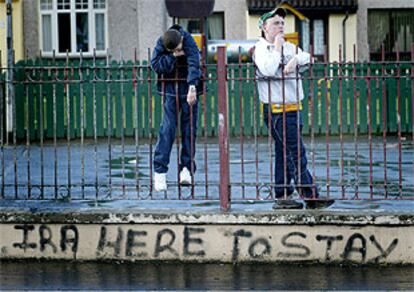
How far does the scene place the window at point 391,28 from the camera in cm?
3634

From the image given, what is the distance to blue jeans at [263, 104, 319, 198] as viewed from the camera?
35.2ft

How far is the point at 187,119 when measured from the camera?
1163 centimetres

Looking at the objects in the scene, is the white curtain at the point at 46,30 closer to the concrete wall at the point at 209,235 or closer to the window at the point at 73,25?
the window at the point at 73,25

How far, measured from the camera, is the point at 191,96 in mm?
10945

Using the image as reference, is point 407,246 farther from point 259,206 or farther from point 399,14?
point 399,14

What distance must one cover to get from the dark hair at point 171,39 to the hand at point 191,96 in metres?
0.52

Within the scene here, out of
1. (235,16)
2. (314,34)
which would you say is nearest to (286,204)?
(235,16)

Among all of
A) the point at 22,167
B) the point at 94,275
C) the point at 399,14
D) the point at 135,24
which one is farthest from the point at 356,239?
the point at 399,14

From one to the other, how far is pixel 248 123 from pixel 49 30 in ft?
36.4

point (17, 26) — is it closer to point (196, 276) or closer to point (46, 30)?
point (46, 30)

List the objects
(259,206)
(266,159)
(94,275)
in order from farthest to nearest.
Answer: (266,159)
(259,206)
(94,275)

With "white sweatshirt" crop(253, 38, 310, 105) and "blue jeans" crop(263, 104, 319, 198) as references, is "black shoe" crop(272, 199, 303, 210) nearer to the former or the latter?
"blue jeans" crop(263, 104, 319, 198)

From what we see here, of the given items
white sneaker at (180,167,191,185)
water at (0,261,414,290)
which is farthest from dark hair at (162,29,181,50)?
water at (0,261,414,290)

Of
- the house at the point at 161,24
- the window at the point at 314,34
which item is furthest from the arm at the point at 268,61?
the window at the point at 314,34
